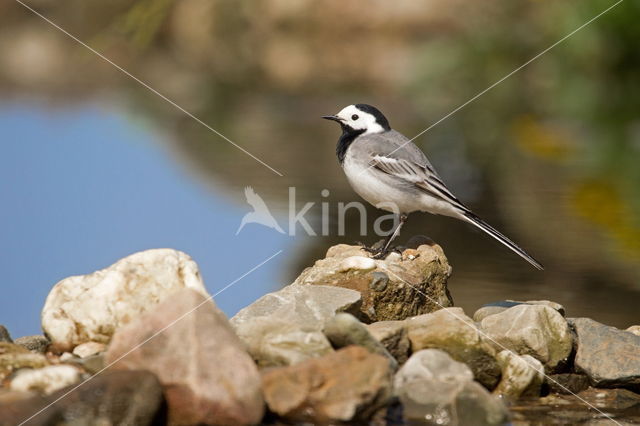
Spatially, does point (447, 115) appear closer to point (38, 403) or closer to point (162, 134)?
point (162, 134)

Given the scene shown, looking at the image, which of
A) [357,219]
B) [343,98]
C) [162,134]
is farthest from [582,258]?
[343,98]

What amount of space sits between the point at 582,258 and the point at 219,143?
6.54 meters

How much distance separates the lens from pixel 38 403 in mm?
4426

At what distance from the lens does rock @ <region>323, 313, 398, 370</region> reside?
5.33 m

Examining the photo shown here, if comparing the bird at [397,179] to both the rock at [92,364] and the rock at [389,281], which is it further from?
the rock at [92,364]

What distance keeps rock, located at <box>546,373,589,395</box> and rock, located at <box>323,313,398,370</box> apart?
3.69 ft

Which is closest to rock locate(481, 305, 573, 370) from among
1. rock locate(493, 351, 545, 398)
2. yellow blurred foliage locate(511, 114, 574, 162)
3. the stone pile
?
the stone pile

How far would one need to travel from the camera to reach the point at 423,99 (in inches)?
773

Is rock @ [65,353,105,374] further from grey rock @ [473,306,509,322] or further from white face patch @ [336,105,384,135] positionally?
white face patch @ [336,105,384,135]

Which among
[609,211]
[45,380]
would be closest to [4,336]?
[45,380]

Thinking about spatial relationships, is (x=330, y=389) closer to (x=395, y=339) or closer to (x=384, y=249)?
(x=395, y=339)

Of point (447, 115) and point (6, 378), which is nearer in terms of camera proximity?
point (6, 378)

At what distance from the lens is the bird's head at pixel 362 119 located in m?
7.99

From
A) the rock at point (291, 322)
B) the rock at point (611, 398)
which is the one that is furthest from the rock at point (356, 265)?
the rock at point (611, 398)
